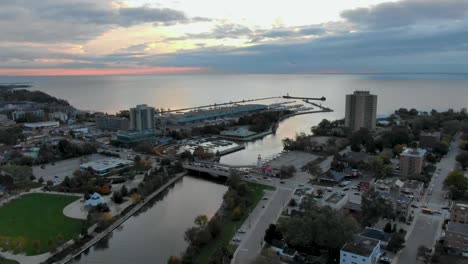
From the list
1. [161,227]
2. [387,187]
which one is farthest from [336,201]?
[161,227]

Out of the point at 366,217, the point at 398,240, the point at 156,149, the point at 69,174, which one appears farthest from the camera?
the point at 156,149

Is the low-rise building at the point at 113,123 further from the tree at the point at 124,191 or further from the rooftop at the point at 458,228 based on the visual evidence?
the rooftop at the point at 458,228

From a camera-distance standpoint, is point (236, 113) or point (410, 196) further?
point (236, 113)

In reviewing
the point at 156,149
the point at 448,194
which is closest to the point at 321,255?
the point at 448,194

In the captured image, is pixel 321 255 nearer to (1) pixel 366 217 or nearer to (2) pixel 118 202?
(1) pixel 366 217

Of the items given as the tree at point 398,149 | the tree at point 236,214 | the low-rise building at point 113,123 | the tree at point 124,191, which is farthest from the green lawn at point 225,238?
the low-rise building at point 113,123

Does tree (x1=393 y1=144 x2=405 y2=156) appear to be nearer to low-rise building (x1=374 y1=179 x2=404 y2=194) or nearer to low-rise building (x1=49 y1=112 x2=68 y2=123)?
low-rise building (x1=374 y1=179 x2=404 y2=194)

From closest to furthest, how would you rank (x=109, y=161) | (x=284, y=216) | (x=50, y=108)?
(x=284, y=216), (x=109, y=161), (x=50, y=108)
